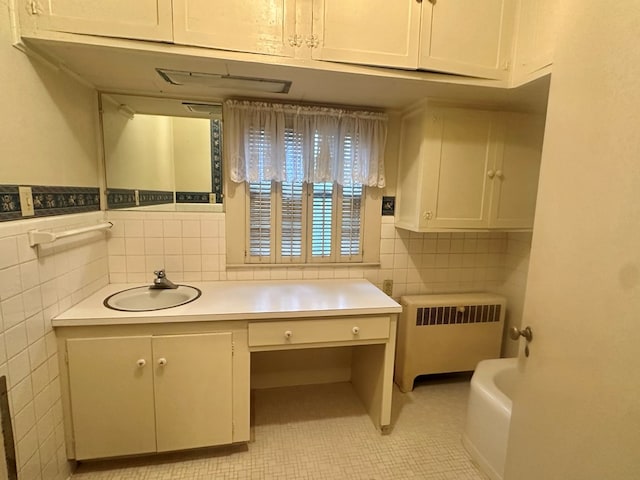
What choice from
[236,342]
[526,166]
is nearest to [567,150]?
[526,166]

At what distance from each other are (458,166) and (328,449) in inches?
72.4

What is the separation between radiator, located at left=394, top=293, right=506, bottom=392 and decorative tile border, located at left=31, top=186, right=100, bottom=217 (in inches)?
81.2

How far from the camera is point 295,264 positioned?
2.22m

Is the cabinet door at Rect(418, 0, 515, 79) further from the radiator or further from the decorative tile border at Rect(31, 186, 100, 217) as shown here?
the decorative tile border at Rect(31, 186, 100, 217)

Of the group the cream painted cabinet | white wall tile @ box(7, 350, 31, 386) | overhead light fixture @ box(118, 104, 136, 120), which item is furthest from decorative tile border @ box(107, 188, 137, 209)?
white wall tile @ box(7, 350, 31, 386)

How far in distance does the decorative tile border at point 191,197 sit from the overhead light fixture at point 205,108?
1.66 feet

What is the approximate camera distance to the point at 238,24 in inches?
54.5

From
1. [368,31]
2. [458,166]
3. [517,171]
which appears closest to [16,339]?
[368,31]

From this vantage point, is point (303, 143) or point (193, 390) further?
point (303, 143)

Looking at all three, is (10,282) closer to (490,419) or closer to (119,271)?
(119,271)

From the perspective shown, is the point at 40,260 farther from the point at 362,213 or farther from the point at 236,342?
the point at 362,213

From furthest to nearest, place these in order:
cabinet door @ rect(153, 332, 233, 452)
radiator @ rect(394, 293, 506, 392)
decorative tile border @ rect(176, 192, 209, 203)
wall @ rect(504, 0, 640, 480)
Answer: radiator @ rect(394, 293, 506, 392)
decorative tile border @ rect(176, 192, 209, 203)
cabinet door @ rect(153, 332, 233, 452)
wall @ rect(504, 0, 640, 480)

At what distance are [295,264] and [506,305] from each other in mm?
1636

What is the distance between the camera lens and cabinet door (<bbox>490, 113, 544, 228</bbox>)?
203 cm
